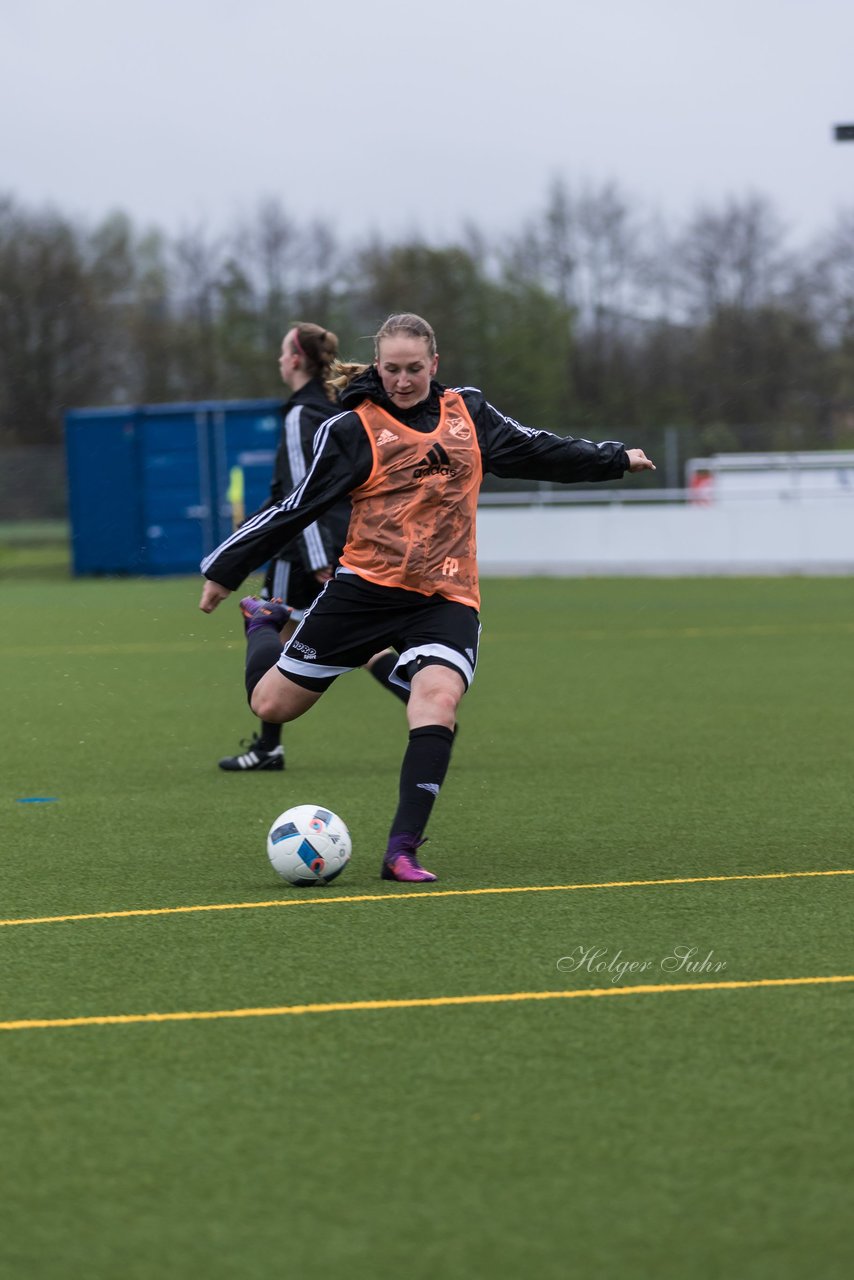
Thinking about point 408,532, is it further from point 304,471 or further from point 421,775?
point 304,471

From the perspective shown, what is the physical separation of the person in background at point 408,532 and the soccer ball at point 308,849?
0.17 m

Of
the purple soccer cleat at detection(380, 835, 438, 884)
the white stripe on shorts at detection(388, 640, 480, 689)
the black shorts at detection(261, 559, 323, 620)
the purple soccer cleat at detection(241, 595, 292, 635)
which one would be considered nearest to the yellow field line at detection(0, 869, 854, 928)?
the purple soccer cleat at detection(380, 835, 438, 884)

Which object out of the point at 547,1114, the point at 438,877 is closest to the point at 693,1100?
the point at 547,1114

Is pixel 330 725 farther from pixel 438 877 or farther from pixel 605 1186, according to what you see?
pixel 605 1186

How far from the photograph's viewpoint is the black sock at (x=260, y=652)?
7.71 metres

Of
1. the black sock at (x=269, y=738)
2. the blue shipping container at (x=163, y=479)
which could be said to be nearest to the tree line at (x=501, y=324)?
the blue shipping container at (x=163, y=479)

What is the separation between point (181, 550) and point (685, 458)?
10.2 metres

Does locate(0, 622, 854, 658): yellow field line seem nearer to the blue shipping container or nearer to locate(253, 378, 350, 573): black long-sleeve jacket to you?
locate(253, 378, 350, 573): black long-sleeve jacket

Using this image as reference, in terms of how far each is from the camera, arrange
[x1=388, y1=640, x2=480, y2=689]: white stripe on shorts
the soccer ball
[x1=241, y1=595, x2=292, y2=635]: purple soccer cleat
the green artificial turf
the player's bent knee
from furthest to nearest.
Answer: [x1=241, y1=595, x2=292, y2=635]: purple soccer cleat
the player's bent knee
[x1=388, y1=640, x2=480, y2=689]: white stripe on shorts
the soccer ball
the green artificial turf

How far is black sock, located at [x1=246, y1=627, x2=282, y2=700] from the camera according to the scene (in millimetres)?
7711

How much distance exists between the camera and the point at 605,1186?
3252mm

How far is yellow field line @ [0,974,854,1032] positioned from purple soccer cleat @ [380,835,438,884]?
1523 millimetres

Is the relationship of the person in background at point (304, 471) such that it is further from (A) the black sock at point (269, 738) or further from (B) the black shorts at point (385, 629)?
(B) the black shorts at point (385, 629)

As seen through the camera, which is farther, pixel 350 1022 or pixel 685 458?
Result: pixel 685 458
